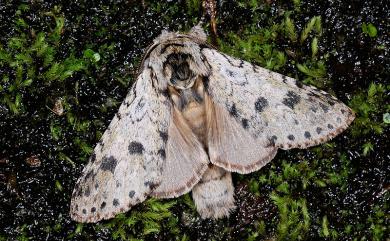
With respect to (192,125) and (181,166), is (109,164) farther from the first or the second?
(192,125)

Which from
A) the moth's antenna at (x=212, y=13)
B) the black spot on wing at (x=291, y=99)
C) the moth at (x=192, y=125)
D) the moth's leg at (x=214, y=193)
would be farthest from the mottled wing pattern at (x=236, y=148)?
the moth's antenna at (x=212, y=13)

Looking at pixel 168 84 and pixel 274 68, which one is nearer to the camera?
pixel 168 84

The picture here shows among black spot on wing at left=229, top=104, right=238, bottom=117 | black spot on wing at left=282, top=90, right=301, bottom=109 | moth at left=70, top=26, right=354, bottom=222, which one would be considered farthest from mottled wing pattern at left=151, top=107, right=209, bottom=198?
black spot on wing at left=282, top=90, right=301, bottom=109

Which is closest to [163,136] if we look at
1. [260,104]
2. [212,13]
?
[260,104]

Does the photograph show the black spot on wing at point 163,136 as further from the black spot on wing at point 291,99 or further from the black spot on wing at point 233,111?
the black spot on wing at point 291,99

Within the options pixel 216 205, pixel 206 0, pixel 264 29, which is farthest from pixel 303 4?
pixel 216 205

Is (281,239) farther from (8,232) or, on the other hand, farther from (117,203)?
(8,232)

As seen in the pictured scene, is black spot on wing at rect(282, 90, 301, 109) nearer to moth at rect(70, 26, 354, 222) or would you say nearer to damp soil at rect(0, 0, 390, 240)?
moth at rect(70, 26, 354, 222)
